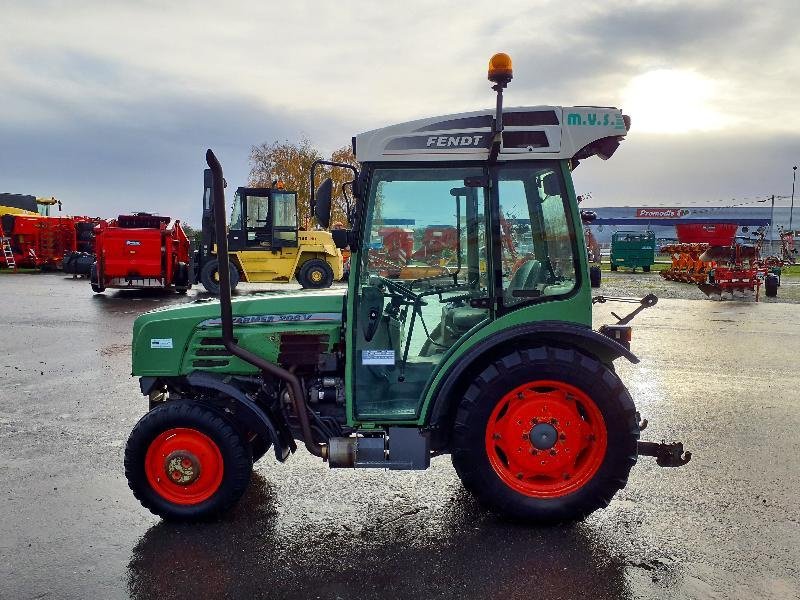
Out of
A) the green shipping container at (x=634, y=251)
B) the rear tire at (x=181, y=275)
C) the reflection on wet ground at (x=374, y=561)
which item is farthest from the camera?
the green shipping container at (x=634, y=251)

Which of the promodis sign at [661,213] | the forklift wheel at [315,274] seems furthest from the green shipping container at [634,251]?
the promodis sign at [661,213]

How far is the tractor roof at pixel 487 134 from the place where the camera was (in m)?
3.63

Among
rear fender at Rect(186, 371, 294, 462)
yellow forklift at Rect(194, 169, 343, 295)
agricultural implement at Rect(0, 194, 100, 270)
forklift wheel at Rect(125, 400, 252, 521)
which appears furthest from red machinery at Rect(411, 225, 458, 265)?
agricultural implement at Rect(0, 194, 100, 270)

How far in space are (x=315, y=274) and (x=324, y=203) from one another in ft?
49.9

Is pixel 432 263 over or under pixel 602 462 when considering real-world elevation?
over

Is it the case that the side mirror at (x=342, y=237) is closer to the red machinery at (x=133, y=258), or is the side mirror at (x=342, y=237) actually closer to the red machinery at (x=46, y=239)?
the red machinery at (x=133, y=258)

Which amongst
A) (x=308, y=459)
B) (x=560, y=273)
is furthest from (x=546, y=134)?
(x=308, y=459)

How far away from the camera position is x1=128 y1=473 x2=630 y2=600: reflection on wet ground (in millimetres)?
3107

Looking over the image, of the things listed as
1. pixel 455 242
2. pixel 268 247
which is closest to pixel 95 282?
pixel 268 247

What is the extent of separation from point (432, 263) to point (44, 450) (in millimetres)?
3494

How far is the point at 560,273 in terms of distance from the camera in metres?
3.85

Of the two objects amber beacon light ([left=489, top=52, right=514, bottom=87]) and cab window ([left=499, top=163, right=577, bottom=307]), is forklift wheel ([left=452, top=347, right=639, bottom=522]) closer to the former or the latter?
cab window ([left=499, top=163, right=577, bottom=307])

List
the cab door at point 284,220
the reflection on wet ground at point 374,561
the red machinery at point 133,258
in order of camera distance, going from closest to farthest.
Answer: the reflection on wet ground at point 374,561 → the red machinery at point 133,258 → the cab door at point 284,220

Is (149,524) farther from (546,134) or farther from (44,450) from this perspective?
(546,134)
